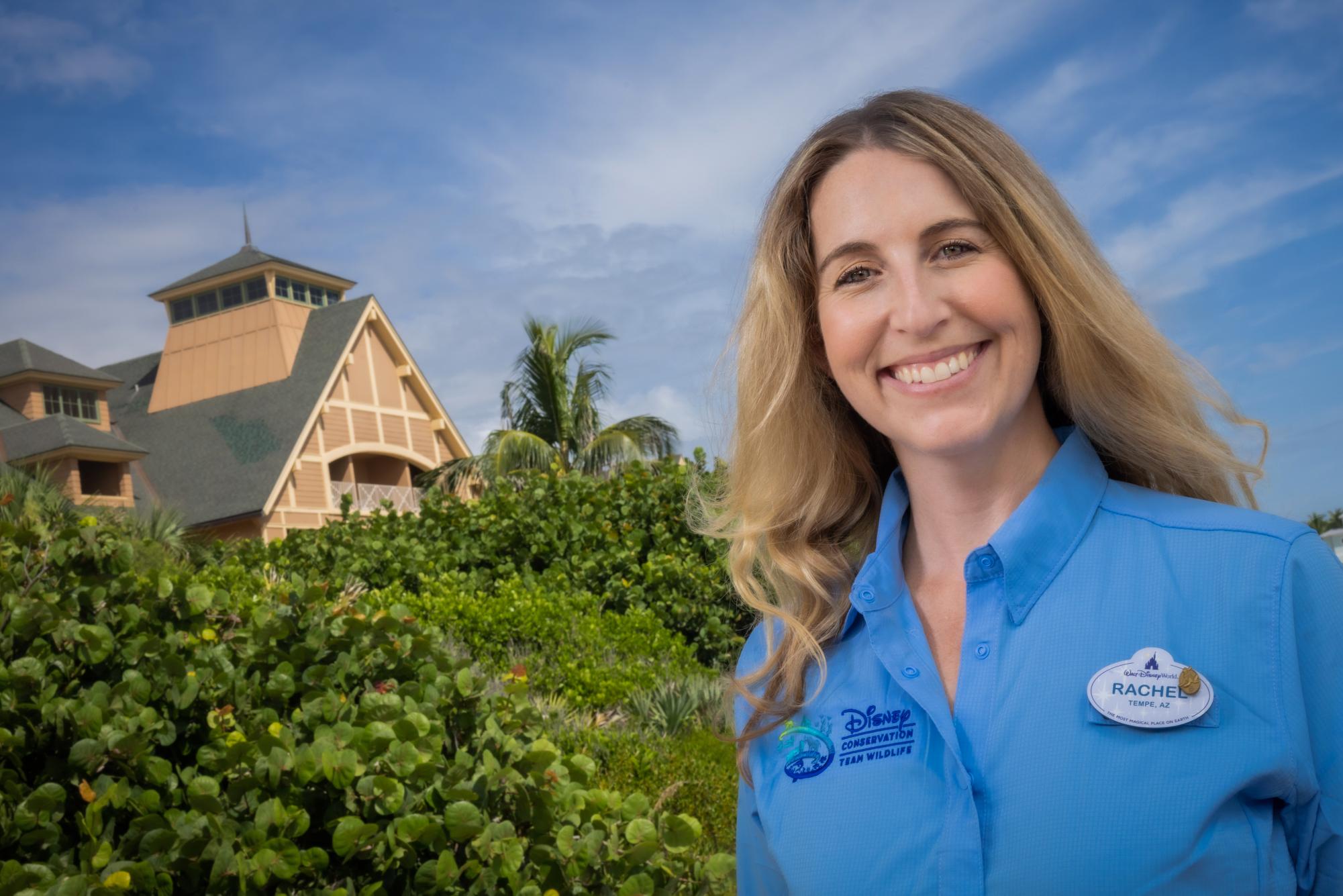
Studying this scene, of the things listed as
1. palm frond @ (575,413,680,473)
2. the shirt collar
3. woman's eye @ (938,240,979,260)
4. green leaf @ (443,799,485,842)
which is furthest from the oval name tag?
palm frond @ (575,413,680,473)

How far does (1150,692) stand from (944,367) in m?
0.72

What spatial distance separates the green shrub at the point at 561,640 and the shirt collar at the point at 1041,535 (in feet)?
17.2

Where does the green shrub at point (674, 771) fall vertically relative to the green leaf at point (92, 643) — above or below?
below

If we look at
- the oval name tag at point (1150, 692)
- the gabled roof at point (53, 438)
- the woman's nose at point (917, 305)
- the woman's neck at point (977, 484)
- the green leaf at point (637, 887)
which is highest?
the gabled roof at point (53, 438)

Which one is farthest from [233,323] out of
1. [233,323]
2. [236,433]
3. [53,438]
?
[53,438]

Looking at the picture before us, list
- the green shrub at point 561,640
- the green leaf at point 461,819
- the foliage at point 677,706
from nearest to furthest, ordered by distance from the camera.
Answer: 1. the green leaf at point 461,819
2. the foliage at point 677,706
3. the green shrub at point 561,640

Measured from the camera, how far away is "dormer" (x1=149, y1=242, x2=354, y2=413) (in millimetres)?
32312

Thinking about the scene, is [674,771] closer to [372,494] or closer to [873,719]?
[873,719]

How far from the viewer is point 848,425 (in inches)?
107

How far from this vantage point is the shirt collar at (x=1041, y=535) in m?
2.13

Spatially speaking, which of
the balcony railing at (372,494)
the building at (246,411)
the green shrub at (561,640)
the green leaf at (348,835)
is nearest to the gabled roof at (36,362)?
the building at (246,411)

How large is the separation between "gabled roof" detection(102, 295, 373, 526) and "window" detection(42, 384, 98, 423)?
5.24ft

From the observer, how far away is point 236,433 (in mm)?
30438

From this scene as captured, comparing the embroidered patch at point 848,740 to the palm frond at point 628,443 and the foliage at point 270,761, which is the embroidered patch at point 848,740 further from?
the palm frond at point 628,443
